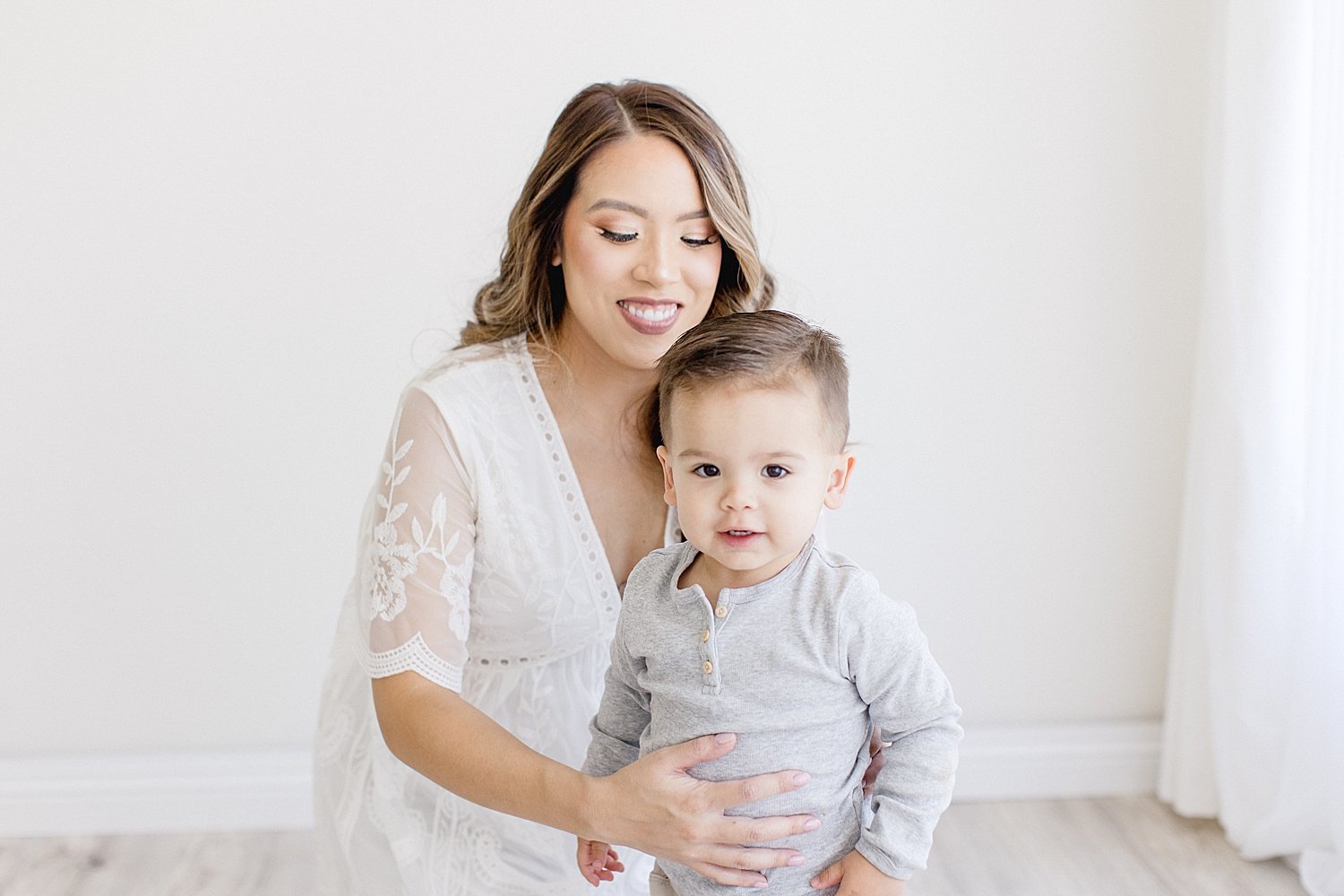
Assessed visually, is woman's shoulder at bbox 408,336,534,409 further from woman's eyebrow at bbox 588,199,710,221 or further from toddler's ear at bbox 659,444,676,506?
toddler's ear at bbox 659,444,676,506

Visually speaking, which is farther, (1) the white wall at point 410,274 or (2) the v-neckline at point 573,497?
(1) the white wall at point 410,274

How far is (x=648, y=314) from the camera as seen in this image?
5.10 feet

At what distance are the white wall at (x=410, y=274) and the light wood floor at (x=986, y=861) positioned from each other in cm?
21

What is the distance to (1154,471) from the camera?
104 inches

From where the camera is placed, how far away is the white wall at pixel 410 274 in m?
2.35

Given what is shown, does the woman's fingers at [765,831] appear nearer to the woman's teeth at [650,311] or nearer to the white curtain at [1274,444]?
the woman's teeth at [650,311]

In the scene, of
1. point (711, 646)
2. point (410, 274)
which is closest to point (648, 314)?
point (711, 646)

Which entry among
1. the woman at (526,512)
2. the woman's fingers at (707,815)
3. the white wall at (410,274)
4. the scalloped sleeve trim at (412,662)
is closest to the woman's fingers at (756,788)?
the woman's fingers at (707,815)

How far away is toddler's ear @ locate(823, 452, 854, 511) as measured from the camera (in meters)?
1.32

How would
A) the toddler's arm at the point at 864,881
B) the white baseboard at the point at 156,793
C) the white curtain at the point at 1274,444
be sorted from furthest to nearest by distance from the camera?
the white baseboard at the point at 156,793
the white curtain at the point at 1274,444
the toddler's arm at the point at 864,881

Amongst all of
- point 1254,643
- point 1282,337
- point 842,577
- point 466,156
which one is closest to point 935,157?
point 1282,337

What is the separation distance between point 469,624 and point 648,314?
453mm

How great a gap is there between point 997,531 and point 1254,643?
0.54 meters

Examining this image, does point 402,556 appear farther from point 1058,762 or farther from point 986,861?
point 1058,762
